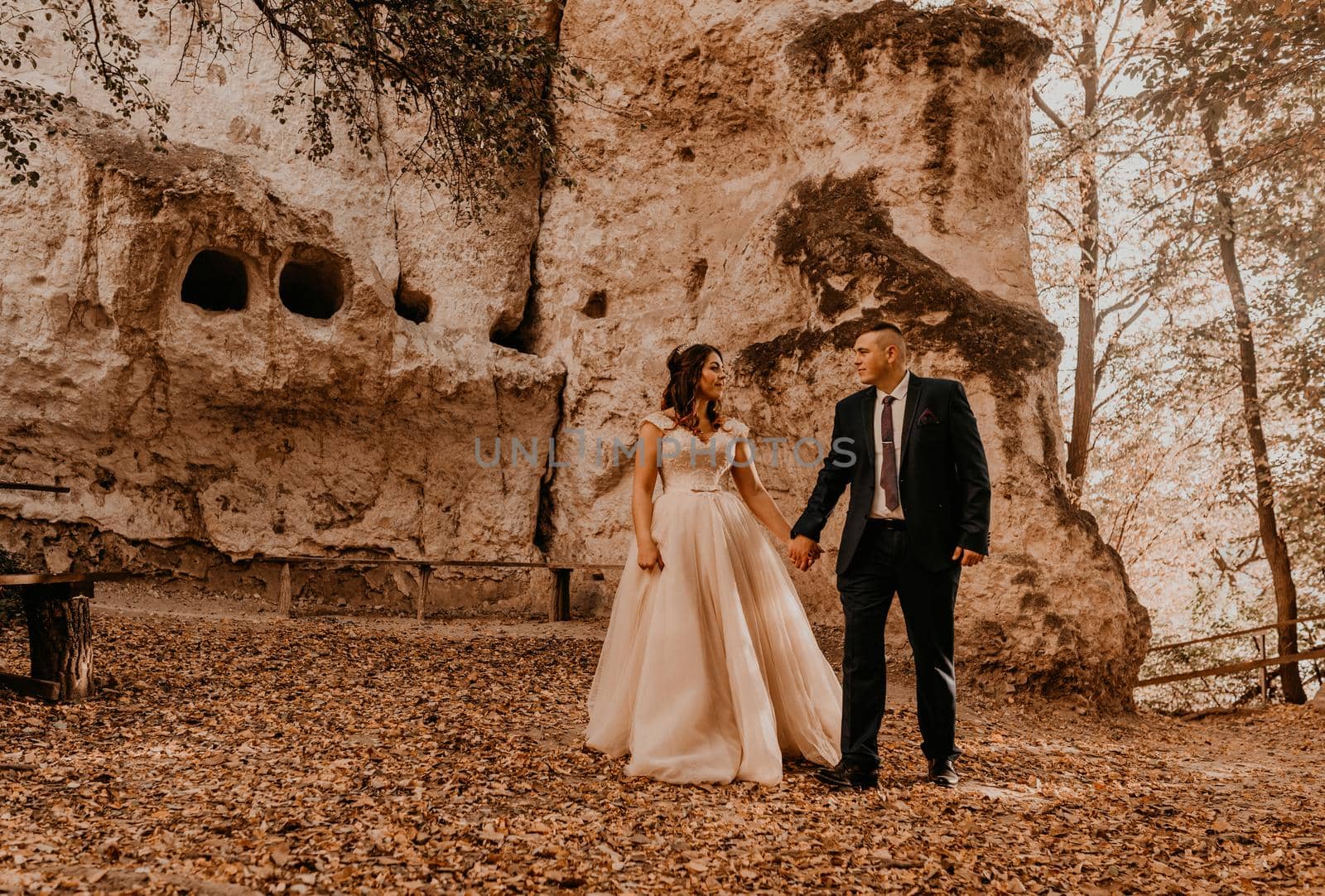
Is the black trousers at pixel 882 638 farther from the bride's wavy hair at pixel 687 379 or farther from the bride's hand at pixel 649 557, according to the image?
the bride's wavy hair at pixel 687 379

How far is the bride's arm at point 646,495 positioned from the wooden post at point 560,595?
5.21 m

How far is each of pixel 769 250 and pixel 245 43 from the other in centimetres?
624

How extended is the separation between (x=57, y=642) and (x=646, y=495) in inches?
127

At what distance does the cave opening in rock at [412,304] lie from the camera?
10062 mm

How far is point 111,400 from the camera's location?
29.1ft

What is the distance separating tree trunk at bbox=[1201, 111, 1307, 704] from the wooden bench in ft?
38.3

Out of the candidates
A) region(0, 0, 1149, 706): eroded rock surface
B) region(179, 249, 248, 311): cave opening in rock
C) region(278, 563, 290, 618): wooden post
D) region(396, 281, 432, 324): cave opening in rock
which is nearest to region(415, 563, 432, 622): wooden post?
region(0, 0, 1149, 706): eroded rock surface

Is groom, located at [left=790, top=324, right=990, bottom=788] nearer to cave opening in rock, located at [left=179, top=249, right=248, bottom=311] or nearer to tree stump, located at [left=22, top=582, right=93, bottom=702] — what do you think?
tree stump, located at [left=22, top=582, right=93, bottom=702]

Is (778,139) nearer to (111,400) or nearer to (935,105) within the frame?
(935,105)

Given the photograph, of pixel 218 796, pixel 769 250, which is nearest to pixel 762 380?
pixel 769 250

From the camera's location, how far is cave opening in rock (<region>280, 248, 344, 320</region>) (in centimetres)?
909

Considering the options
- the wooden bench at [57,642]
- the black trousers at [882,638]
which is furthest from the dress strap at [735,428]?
the wooden bench at [57,642]

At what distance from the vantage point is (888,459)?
153 inches

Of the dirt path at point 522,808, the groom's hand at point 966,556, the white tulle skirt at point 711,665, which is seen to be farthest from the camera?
the white tulle skirt at point 711,665
